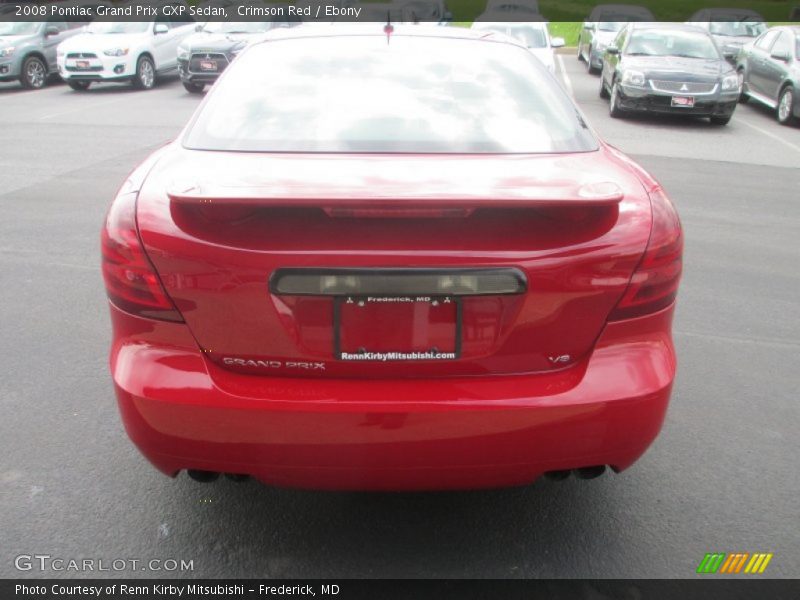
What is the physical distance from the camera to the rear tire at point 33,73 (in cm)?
1739

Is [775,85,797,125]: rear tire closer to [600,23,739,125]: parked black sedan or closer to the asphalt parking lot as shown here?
[600,23,739,125]: parked black sedan

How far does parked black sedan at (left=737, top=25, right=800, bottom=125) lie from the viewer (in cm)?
1329

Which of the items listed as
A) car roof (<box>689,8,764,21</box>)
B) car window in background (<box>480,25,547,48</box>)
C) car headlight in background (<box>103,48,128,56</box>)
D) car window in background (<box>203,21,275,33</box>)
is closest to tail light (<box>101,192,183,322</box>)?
car window in background (<box>480,25,547,48</box>)

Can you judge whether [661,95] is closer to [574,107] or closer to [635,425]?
[574,107]

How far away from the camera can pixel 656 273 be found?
2.41m

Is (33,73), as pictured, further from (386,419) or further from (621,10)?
(386,419)

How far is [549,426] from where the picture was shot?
2307 mm

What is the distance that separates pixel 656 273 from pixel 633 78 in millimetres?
11458

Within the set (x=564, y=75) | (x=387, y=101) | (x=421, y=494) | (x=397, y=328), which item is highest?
(x=387, y=101)

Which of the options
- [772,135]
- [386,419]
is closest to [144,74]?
[772,135]

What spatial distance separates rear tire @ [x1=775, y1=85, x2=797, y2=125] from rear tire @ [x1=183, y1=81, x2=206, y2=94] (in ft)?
36.1

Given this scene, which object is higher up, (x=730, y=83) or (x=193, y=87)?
(x=730, y=83)

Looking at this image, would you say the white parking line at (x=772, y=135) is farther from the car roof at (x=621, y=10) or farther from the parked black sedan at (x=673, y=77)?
the car roof at (x=621, y=10)

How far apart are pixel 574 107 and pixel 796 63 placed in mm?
12093
